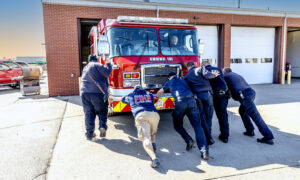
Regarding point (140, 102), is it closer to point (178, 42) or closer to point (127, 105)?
point (127, 105)

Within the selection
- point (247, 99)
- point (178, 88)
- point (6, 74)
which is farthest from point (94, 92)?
point (6, 74)

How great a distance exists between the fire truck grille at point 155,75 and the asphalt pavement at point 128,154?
120 cm

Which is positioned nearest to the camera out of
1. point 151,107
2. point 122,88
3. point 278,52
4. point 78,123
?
point 151,107

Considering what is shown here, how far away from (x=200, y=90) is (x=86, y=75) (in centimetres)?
246

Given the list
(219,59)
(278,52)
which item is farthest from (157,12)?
(278,52)

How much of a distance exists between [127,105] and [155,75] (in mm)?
987

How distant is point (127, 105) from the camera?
5.04 metres

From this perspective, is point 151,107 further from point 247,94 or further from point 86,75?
point 247,94

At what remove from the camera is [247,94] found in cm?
451

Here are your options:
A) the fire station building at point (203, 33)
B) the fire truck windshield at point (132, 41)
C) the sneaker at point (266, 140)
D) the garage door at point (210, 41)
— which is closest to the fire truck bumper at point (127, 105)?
the fire truck windshield at point (132, 41)

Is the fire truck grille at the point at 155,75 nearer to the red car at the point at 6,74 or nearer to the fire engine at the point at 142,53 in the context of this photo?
the fire engine at the point at 142,53

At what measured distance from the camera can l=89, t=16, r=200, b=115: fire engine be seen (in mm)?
5062

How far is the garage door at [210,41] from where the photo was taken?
13.9m

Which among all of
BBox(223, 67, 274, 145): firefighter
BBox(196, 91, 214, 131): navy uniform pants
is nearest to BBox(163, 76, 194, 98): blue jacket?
BBox(196, 91, 214, 131): navy uniform pants
